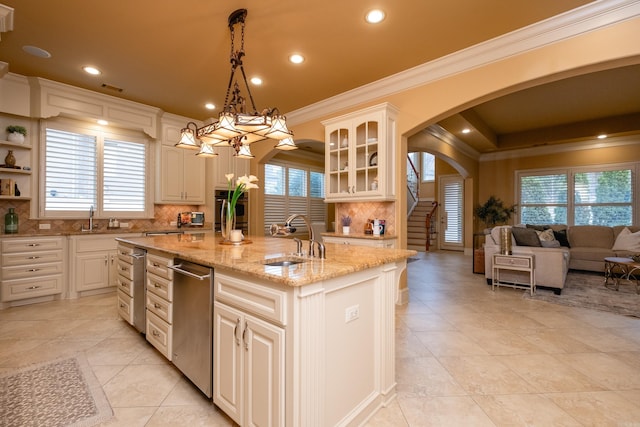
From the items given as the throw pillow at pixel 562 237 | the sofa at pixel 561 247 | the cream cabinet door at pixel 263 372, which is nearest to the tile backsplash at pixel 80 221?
the cream cabinet door at pixel 263 372

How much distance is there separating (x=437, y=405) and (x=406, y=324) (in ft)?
4.52

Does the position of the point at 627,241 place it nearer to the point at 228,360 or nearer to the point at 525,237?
the point at 525,237

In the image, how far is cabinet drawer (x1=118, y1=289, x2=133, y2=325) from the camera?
2938 millimetres

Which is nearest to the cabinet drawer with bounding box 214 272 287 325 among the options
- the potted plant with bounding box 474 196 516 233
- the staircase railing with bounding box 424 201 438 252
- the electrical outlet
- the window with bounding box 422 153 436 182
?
the electrical outlet

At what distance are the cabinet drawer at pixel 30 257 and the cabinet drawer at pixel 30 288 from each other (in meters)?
0.23

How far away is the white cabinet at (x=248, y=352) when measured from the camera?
1418 mm

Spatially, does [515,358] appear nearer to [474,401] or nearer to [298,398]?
[474,401]

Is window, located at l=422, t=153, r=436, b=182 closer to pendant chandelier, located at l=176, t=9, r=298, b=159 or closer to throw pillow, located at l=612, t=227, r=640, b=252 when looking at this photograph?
throw pillow, located at l=612, t=227, r=640, b=252

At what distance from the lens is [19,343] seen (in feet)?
9.11

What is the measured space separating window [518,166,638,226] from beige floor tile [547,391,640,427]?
718 centimetres

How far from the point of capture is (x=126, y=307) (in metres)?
3.07

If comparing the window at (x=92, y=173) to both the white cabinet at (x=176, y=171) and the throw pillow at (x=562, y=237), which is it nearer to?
the white cabinet at (x=176, y=171)

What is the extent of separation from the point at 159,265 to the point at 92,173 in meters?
3.35

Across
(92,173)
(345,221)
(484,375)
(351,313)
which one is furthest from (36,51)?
(484,375)
